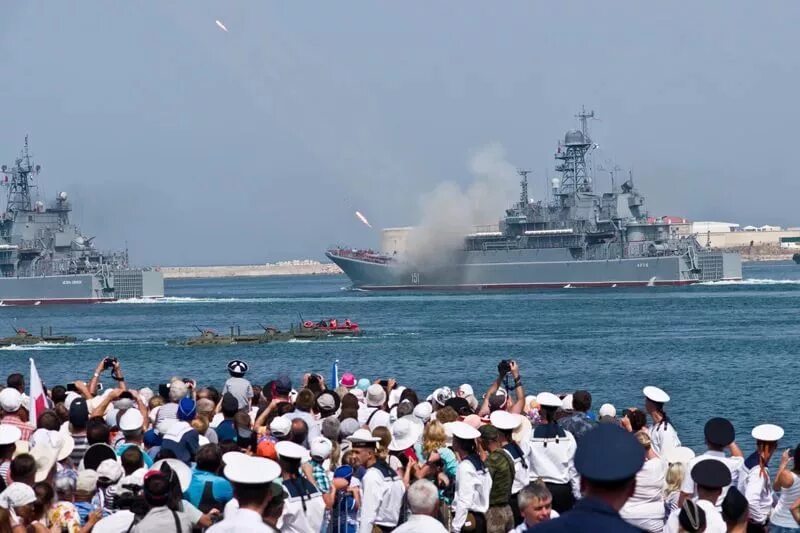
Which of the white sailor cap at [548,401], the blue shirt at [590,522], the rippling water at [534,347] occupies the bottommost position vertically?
the rippling water at [534,347]

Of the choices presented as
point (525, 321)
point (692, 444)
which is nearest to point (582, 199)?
point (525, 321)

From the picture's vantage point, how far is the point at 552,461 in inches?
460

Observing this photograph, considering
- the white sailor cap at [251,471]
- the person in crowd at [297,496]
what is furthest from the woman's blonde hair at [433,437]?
the white sailor cap at [251,471]

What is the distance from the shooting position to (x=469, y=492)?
→ 10781 millimetres

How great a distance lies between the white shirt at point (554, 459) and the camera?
38.2 feet

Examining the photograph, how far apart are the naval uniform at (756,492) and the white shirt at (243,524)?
506cm

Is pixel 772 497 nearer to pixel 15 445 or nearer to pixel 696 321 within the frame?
pixel 15 445

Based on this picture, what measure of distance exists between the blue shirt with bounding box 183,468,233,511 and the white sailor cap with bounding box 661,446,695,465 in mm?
4066

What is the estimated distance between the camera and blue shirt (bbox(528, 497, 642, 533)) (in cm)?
522

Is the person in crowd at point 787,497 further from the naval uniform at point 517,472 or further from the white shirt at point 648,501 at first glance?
the naval uniform at point 517,472

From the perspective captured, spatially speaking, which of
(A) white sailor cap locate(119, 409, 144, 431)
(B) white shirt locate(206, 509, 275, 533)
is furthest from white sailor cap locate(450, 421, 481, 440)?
(B) white shirt locate(206, 509, 275, 533)

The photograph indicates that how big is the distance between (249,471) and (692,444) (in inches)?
828

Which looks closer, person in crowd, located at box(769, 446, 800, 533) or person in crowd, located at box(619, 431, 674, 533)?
person in crowd, located at box(769, 446, 800, 533)

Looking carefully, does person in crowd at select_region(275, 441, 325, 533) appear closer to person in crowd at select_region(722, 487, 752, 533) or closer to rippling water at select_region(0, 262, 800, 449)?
person in crowd at select_region(722, 487, 752, 533)
